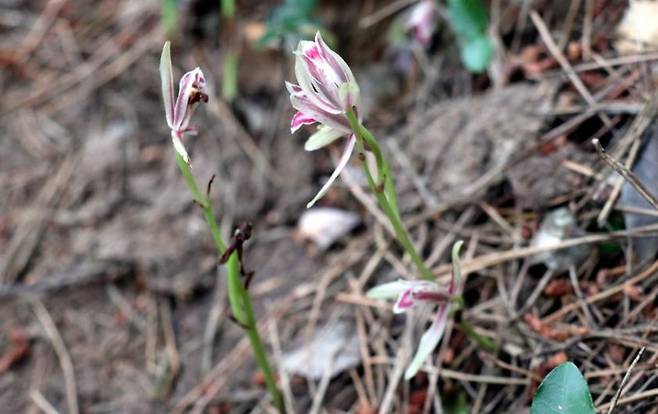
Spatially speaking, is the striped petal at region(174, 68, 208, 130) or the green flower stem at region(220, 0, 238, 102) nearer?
the striped petal at region(174, 68, 208, 130)

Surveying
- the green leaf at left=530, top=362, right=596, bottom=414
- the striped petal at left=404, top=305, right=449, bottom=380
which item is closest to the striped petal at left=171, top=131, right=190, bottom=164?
the striped petal at left=404, top=305, right=449, bottom=380

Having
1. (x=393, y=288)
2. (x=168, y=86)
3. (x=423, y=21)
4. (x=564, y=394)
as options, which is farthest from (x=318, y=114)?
(x=423, y=21)

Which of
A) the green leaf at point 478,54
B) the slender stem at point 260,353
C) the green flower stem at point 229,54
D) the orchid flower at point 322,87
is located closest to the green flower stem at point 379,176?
the orchid flower at point 322,87

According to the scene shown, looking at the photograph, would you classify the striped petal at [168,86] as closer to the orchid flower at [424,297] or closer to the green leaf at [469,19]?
the orchid flower at [424,297]

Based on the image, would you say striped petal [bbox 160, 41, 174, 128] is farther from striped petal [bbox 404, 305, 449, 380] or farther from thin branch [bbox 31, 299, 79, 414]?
thin branch [bbox 31, 299, 79, 414]

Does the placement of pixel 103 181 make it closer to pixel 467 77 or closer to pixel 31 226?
pixel 31 226

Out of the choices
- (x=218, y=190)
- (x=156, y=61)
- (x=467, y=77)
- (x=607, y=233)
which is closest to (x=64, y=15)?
(x=156, y=61)
